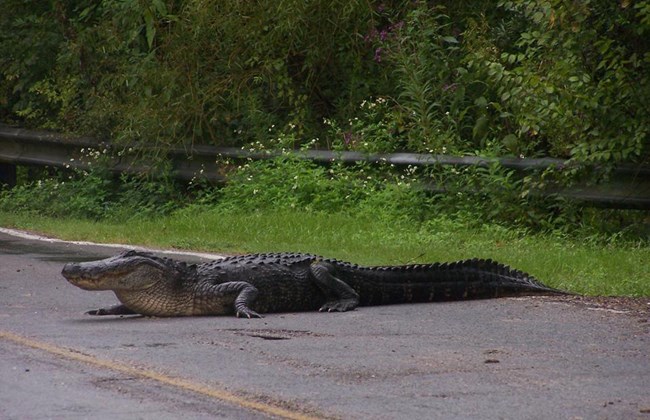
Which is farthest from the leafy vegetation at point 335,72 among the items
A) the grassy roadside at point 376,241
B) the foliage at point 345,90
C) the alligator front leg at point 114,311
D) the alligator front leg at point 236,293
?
the alligator front leg at point 114,311

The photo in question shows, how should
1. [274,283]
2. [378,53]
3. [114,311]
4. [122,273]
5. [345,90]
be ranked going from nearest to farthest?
[122,273]
[114,311]
[274,283]
[378,53]
[345,90]

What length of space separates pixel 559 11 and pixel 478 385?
7765mm

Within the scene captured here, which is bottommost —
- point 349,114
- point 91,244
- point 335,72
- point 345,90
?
point 91,244

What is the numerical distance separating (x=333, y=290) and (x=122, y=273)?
4.84 ft

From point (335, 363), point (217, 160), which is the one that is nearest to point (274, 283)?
point (335, 363)

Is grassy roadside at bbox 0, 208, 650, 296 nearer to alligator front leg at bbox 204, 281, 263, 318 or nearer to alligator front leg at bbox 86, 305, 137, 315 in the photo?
alligator front leg at bbox 204, 281, 263, 318

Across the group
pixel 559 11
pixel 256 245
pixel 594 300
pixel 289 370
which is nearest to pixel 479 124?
pixel 559 11

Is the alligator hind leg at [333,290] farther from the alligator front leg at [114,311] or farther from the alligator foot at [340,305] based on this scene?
the alligator front leg at [114,311]

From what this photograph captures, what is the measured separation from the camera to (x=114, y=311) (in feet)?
30.1

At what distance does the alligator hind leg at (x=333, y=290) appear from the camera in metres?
9.41

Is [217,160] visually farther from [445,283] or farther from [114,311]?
[114,311]

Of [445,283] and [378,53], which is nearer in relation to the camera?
[445,283]

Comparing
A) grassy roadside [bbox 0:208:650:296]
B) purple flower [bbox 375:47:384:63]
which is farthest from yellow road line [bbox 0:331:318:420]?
purple flower [bbox 375:47:384:63]

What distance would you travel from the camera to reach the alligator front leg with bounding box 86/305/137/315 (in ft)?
29.9
